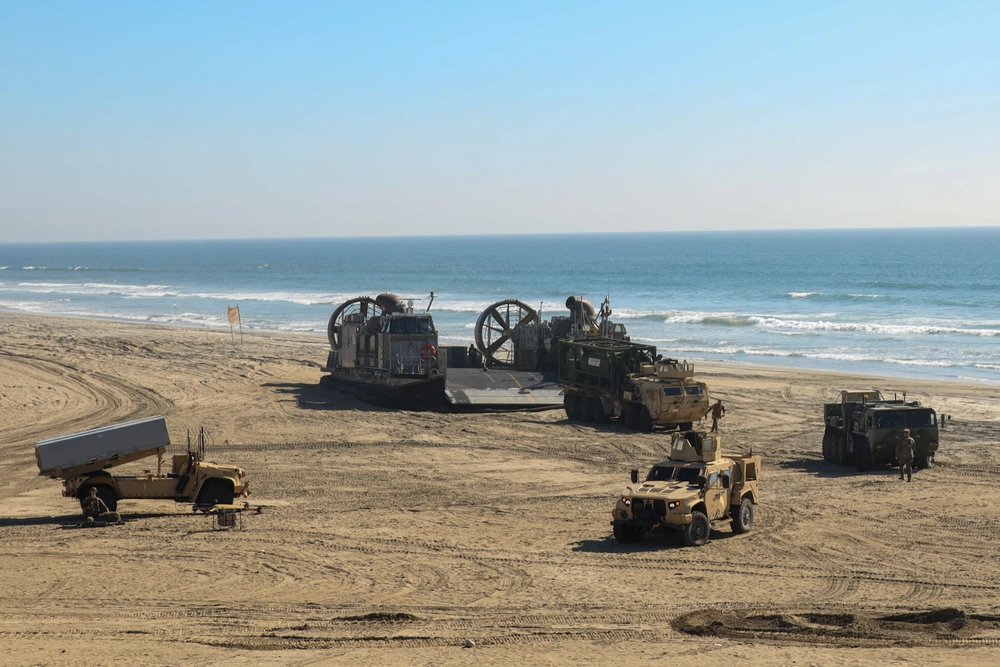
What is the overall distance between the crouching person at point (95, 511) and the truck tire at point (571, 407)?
1287cm

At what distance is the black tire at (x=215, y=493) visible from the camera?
Result: 16.1m

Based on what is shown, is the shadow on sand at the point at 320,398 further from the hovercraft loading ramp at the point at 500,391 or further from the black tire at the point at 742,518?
the black tire at the point at 742,518

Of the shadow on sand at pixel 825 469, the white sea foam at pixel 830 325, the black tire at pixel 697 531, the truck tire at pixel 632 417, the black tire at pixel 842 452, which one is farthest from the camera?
the white sea foam at pixel 830 325

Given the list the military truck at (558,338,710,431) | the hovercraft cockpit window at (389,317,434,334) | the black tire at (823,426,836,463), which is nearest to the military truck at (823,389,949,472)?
the black tire at (823,426,836,463)

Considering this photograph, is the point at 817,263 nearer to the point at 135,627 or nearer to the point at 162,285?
the point at 162,285

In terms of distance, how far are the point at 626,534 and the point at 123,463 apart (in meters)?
7.44

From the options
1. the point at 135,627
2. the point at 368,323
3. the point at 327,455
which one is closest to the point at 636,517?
the point at 135,627

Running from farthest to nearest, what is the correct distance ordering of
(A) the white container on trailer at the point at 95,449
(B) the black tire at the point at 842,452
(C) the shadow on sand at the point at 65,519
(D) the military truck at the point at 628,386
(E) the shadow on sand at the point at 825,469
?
1. (D) the military truck at the point at 628,386
2. (B) the black tire at the point at 842,452
3. (E) the shadow on sand at the point at 825,469
4. (C) the shadow on sand at the point at 65,519
5. (A) the white container on trailer at the point at 95,449

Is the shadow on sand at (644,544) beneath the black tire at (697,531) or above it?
beneath

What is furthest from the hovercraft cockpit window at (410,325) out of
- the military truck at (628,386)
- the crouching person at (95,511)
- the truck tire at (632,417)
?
the crouching person at (95,511)

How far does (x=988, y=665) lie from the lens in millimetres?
9859

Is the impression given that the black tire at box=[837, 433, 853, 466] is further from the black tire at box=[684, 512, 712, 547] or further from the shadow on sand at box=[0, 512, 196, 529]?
the shadow on sand at box=[0, 512, 196, 529]

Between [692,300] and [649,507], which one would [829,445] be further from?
[692,300]

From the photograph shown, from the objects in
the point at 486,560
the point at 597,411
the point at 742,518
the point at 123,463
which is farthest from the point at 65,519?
the point at 597,411
